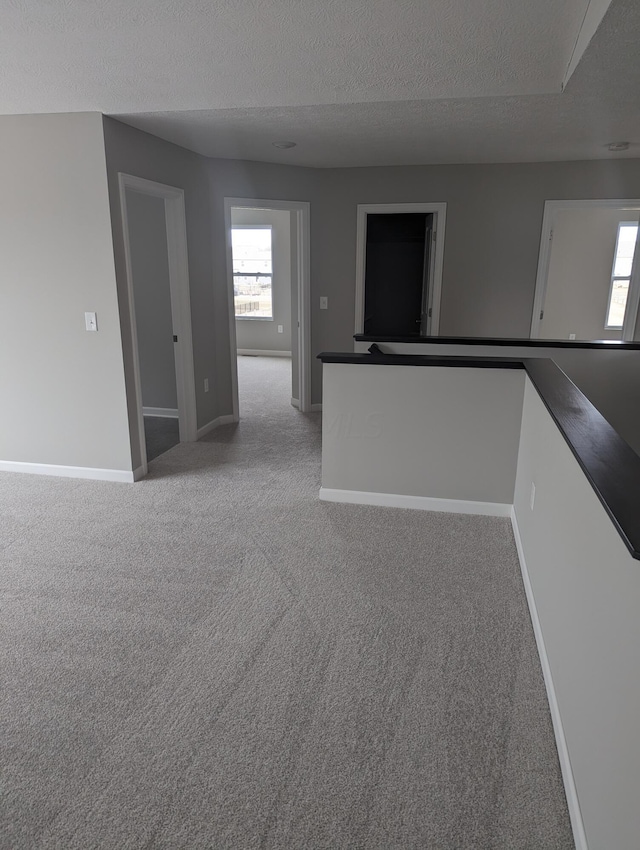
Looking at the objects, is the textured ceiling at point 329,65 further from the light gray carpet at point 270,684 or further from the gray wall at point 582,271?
the gray wall at point 582,271

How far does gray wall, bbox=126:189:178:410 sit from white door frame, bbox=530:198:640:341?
11.0 feet

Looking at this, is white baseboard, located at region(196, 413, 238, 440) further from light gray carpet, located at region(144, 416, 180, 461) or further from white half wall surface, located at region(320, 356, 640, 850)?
white half wall surface, located at region(320, 356, 640, 850)

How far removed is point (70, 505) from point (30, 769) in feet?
6.86

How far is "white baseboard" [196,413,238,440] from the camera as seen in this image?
4926mm

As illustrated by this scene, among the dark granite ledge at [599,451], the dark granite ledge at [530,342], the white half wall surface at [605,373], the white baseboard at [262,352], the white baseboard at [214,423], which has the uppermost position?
the dark granite ledge at [530,342]

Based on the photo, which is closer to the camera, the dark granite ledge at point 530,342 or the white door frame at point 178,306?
the white door frame at point 178,306

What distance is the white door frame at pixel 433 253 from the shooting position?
5070 millimetres

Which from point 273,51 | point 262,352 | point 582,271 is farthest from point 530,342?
point 262,352

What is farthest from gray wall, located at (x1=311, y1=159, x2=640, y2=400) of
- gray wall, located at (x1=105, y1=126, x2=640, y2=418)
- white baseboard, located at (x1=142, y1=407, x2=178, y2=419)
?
white baseboard, located at (x1=142, y1=407, x2=178, y2=419)

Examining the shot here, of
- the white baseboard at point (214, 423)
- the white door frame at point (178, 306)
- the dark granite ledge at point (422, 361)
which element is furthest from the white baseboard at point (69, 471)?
the dark granite ledge at point (422, 361)

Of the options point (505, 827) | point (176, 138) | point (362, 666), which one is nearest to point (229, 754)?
point (362, 666)

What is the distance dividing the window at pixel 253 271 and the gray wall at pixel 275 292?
100 millimetres

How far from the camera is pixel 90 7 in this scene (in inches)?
100

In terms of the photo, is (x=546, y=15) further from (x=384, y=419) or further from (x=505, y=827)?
(x=505, y=827)
